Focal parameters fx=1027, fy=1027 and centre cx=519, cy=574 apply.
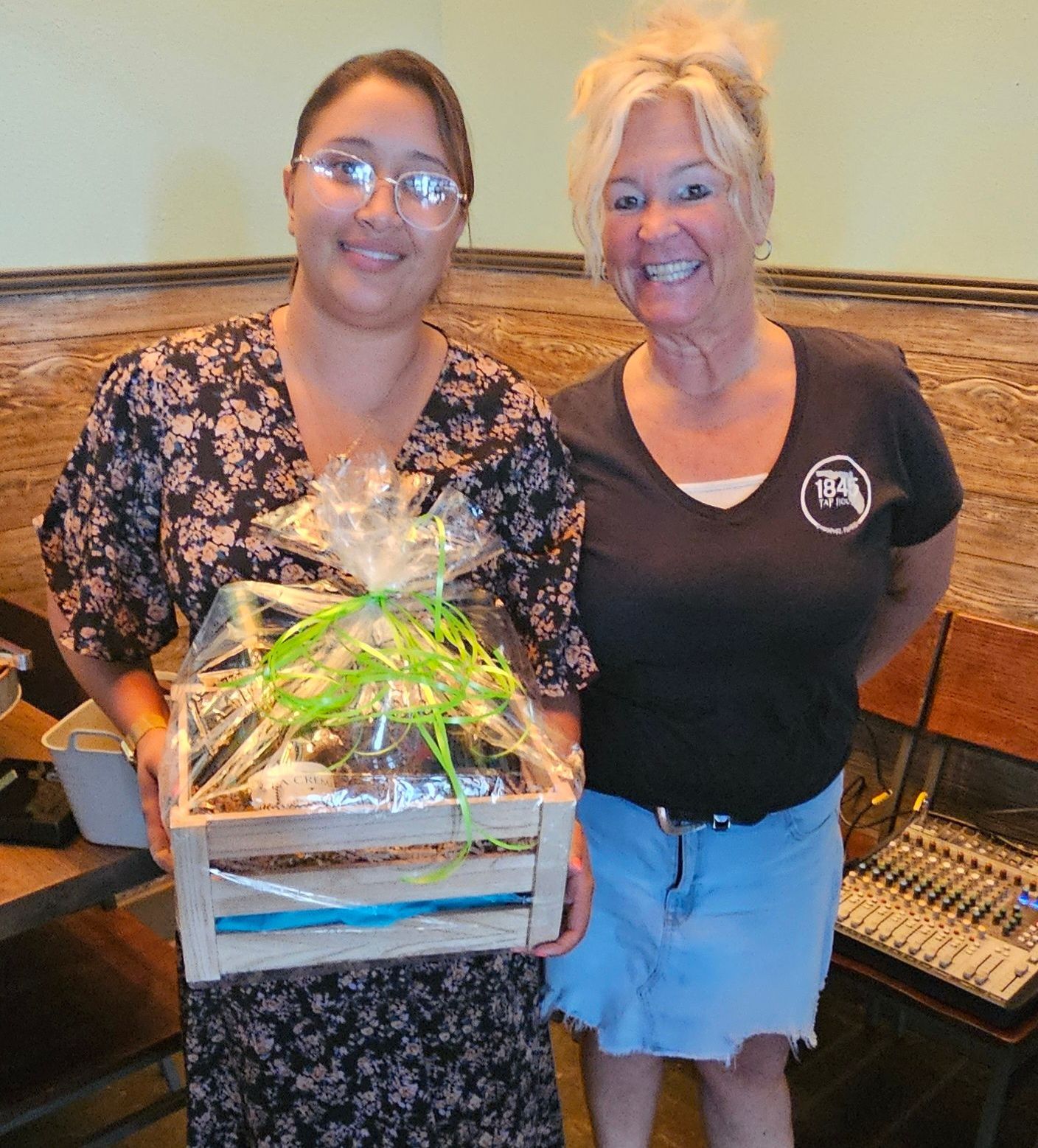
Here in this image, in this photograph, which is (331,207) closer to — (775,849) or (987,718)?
(775,849)

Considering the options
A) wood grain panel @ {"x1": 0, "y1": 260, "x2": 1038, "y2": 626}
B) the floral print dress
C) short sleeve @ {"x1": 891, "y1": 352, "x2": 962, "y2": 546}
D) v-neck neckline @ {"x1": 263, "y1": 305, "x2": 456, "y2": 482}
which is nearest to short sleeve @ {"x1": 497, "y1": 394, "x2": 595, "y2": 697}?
the floral print dress

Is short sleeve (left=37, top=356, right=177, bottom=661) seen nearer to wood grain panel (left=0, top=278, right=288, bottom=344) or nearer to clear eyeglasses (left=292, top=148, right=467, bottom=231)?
clear eyeglasses (left=292, top=148, right=467, bottom=231)

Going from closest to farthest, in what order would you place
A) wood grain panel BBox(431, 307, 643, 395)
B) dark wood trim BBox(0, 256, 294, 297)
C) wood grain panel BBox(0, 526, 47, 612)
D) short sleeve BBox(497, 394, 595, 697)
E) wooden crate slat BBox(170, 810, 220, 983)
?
wooden crate slat BBox(170, 810, 220, 983) → short sleeve BBox(497, 394, 595, 697) → dark wood trim BBox(0, 256, 294, 297) → wood grain panel BBox(0, 526, 47, 612) → wood grain panel BBox(431, 307, 643, 395)

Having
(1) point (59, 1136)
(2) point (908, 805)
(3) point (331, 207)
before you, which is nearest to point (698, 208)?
(3) point (331, 207)

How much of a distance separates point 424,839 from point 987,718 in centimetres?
133

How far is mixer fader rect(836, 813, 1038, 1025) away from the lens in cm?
151

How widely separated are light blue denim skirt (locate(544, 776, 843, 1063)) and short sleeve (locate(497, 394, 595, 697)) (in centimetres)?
28

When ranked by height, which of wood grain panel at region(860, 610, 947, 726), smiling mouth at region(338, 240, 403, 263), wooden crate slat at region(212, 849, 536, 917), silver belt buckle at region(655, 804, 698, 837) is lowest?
wood grain panel at region(860, 610, 947, 726)

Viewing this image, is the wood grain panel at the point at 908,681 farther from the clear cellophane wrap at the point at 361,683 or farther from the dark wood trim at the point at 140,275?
the dark wood trim at the point at 140,275

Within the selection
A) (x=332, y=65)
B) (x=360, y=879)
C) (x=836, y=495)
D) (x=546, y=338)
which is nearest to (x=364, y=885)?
(x=360, y=879)

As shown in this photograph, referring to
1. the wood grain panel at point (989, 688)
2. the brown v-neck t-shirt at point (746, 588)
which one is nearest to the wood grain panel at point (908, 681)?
the wood grain panel at point (989, 688)

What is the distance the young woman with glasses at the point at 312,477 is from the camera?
101 cm

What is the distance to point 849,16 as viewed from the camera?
1767 millimetres

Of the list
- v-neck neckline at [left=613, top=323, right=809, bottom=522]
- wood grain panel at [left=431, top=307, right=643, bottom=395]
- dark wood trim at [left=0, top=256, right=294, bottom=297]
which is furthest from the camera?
wood grain panel at [left=431, top=307, right=643, bottom=395]
